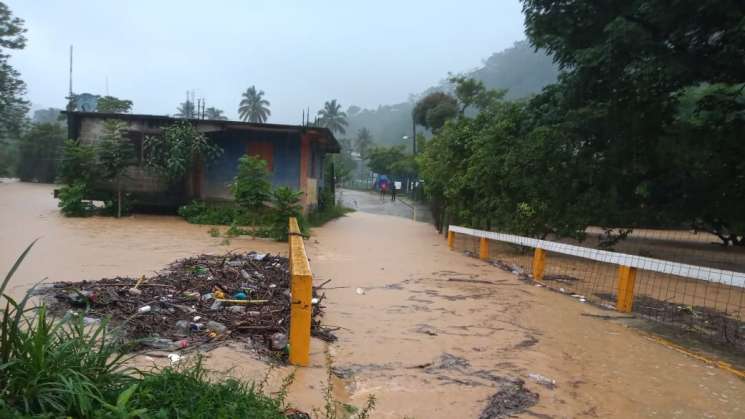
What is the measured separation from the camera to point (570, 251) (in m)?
8.89

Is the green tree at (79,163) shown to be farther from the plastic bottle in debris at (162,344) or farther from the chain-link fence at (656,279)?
the plastic bottle in debris at (162,344)

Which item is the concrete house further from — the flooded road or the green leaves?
the flooded road

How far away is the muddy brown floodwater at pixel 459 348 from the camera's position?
→ 3.96m

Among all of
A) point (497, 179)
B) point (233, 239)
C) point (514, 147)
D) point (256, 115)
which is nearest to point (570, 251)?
point (514, 147)

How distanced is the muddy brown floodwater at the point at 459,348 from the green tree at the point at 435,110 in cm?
3010

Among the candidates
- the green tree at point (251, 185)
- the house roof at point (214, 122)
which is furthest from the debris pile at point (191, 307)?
the house roof at point (214, 122)

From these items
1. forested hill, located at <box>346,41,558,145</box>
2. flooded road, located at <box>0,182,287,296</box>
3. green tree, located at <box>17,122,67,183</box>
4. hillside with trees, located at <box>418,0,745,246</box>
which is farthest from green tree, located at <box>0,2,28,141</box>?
forested hill, located at <box>346,41,558,145</box>

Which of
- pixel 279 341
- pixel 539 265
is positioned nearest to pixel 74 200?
pixel 539 265

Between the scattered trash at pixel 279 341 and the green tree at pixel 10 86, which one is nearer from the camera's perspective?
the scattered trash at pixel 279 341

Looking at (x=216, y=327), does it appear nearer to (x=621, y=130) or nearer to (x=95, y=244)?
(x=95, y=244)

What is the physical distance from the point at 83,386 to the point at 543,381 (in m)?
3.47

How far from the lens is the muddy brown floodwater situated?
3.96 m

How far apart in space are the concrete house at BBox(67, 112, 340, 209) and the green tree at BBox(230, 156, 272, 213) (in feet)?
11.1

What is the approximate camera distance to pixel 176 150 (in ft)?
55.8
